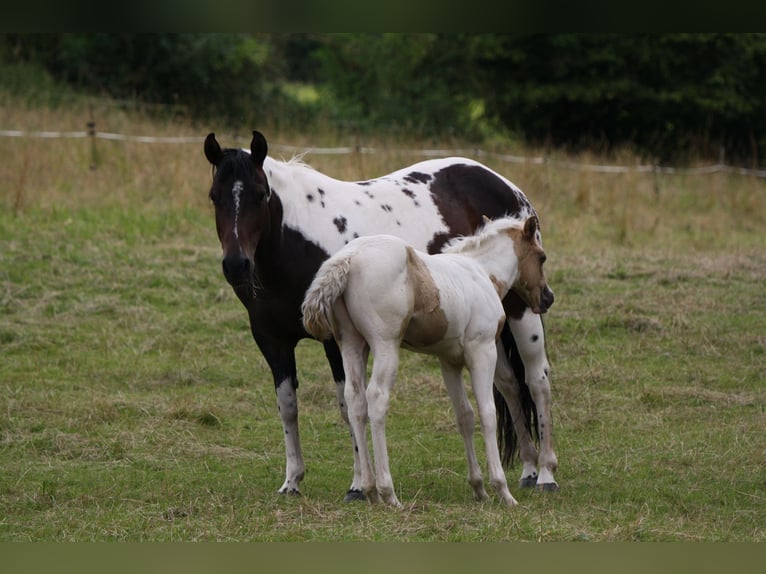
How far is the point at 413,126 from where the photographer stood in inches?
923

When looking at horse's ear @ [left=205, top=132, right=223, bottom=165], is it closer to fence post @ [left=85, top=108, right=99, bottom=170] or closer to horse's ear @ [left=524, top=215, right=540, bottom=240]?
horse's ear @ [left=524, top=215, right=540, bottom=240]

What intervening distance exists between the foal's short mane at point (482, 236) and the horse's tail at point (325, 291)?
105 cm

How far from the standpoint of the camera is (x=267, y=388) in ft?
28.3

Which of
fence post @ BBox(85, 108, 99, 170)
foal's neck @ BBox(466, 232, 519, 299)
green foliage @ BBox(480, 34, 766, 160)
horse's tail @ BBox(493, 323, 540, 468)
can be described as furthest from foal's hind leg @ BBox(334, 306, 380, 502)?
green foliage @ BBox(480, 34, 766, 160)

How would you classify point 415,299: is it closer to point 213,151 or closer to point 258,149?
point 258,149

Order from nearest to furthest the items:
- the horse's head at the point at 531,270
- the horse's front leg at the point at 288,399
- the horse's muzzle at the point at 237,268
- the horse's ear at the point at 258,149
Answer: the horse's muzzle at the point at 237,268 < the horse's ear at the point at 258,149 < the horse's front leg at the point at 288,399 < the horse's head at the point at 531,270

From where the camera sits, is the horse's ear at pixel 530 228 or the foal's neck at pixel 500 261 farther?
the horse's ear at pixel 530 228

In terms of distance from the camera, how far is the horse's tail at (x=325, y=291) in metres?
5.18

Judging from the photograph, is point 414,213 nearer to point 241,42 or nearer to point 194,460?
point 194,460

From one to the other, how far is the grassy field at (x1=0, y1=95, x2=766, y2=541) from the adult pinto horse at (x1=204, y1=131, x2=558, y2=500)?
16.8 inches

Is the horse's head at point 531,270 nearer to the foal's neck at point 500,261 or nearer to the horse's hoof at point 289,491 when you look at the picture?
the foal's neck at point 500,261

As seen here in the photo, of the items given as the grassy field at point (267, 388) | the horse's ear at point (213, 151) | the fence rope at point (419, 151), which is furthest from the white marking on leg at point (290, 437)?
the fence rope at point (419, 151)

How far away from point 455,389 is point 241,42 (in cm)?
1699

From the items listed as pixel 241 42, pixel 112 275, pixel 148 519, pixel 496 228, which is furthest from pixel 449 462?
pixel 241 42
